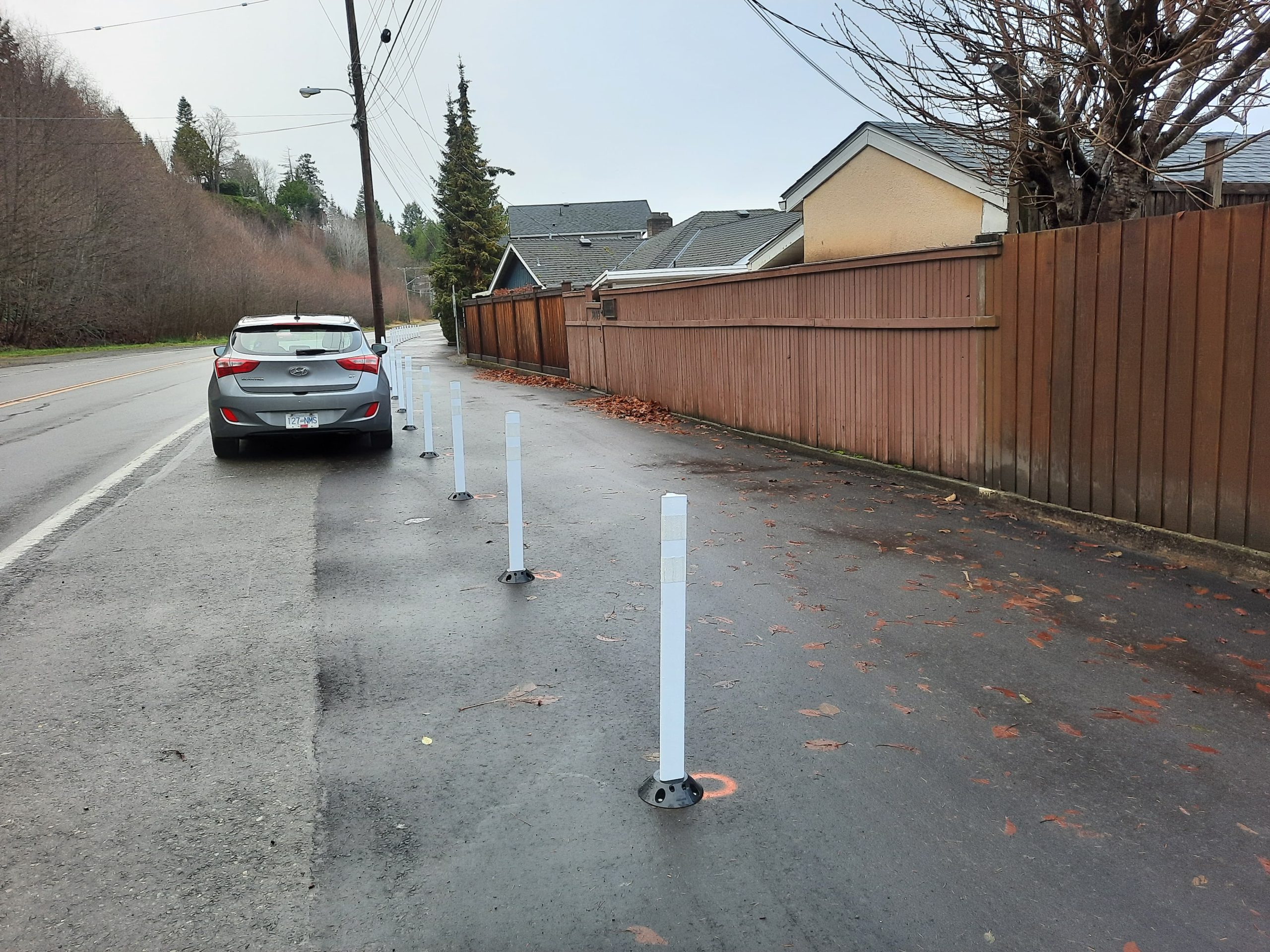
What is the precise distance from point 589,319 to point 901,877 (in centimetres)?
1805

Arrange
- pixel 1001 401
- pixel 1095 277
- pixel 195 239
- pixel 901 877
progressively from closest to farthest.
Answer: pixel 901 877 < pixel 1095 277 < pixel 1001 401 < pixel 195 239

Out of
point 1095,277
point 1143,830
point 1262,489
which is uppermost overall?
point 1095,277

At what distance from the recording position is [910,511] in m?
8.38

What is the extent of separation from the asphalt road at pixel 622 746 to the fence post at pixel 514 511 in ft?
0.61

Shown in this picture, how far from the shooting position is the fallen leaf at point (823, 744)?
3992 millimetres

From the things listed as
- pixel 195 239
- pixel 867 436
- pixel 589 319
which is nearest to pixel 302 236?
pixel 195 239

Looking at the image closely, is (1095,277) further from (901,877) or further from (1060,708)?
(901,877)

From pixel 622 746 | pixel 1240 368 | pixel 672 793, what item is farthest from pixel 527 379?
pixel 672 793

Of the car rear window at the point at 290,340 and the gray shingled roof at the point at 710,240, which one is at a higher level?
the gray shingled roof at the point at 710,240

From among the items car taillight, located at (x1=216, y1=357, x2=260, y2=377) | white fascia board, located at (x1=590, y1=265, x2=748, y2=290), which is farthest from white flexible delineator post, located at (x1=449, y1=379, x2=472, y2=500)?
white fascia board, located at (x1=590, y1=265, x2=748, y2=290)

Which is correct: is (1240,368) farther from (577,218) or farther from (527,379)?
(577,218)

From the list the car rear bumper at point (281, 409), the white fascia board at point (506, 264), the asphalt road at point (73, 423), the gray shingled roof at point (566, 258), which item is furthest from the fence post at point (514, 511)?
the gray shingled roof at point (566, 258)

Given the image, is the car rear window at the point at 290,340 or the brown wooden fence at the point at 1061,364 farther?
the car rear window at the point at 290,340

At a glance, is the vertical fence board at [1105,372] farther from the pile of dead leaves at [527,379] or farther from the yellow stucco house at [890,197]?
the pile of dead leaves at [527,379]
